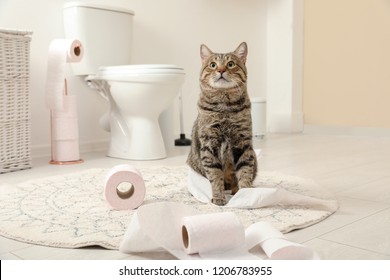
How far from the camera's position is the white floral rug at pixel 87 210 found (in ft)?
3.94

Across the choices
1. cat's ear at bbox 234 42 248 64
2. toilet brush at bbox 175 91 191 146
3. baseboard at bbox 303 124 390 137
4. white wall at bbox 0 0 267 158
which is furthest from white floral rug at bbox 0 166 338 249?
baseboard at bbox 303 124 390 137

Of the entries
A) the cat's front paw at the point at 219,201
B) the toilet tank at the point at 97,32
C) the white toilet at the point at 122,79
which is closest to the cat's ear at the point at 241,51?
the cat's front paw at the point at 219,201

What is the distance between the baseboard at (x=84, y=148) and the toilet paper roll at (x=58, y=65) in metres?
0.34

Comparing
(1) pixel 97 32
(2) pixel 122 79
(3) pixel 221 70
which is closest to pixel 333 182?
(3) pixel 221 70

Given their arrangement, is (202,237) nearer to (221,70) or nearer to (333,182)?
(221,70)

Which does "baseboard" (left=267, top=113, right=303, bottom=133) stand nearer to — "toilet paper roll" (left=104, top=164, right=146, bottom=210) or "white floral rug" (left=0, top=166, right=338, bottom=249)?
"white floral rug" (left=0, top=166, right=338, bottom=249)

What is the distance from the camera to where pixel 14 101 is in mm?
2234

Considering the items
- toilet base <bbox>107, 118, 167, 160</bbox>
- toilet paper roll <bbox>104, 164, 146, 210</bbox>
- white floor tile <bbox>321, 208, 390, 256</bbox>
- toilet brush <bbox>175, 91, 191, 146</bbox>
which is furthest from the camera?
toilet brush <bbox>175, 91, 191, 146</bbox>

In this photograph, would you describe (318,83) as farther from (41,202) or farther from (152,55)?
(41,202)


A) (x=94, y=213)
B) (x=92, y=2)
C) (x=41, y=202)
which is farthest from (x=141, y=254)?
(x=92, y=2)

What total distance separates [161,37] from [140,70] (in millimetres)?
899

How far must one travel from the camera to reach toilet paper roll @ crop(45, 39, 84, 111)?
94.9 inches

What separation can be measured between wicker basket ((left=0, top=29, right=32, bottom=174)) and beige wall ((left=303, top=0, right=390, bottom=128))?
2.33 meters

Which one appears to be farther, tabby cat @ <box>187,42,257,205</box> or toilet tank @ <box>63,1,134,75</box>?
toilet tank @ <box>63,1,134,75</box>
